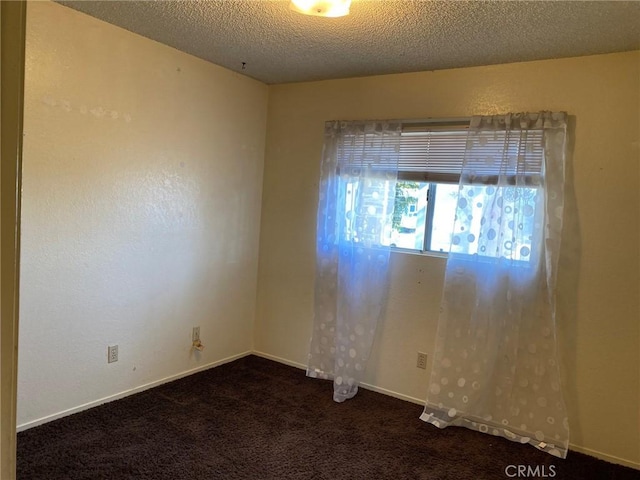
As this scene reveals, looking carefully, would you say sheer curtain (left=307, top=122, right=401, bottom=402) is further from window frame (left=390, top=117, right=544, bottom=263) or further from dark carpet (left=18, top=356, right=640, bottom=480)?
dark carpet (left=18, top=356, right=640, bottom=480)

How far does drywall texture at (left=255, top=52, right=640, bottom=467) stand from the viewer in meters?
2.58

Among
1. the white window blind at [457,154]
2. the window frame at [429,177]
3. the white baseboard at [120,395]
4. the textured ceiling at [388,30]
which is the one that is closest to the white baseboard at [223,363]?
the white baseboard at [120,395]

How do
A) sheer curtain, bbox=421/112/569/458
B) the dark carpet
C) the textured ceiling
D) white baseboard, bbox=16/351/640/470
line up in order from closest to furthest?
the textured ceiling, the dark carpet, white baseboard, bbox=16/351/640/470, sheer curtain, bbox=421/112/569/458

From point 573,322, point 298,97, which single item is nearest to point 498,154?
point 573,322

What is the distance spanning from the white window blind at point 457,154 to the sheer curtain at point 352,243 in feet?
0.14

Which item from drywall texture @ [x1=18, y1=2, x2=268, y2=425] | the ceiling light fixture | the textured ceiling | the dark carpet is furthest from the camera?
drywall texture @ [x1=18, y1=2, x2=268, y2=425]

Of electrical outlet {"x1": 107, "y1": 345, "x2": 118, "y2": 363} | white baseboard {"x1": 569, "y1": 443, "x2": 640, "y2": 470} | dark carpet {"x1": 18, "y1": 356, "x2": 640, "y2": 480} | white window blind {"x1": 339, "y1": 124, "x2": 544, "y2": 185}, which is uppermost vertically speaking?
white window blind {"x1": 339, "y1": 124, "x2": 544, "y2": 185}

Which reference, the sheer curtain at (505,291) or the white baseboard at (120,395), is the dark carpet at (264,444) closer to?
the white baseboard at (120,395)

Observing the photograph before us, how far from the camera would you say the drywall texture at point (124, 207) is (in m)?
2.50

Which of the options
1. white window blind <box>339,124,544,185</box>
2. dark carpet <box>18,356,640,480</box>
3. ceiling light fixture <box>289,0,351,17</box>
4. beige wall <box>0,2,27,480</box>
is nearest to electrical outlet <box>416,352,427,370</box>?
dark carpet <box>18,356,640,480</box>

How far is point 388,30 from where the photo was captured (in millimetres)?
2463

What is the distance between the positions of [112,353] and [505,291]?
2450 mm

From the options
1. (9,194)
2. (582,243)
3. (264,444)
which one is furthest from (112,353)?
(582,243)

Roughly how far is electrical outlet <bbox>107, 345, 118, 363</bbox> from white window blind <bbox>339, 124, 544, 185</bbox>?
195 centimetres
